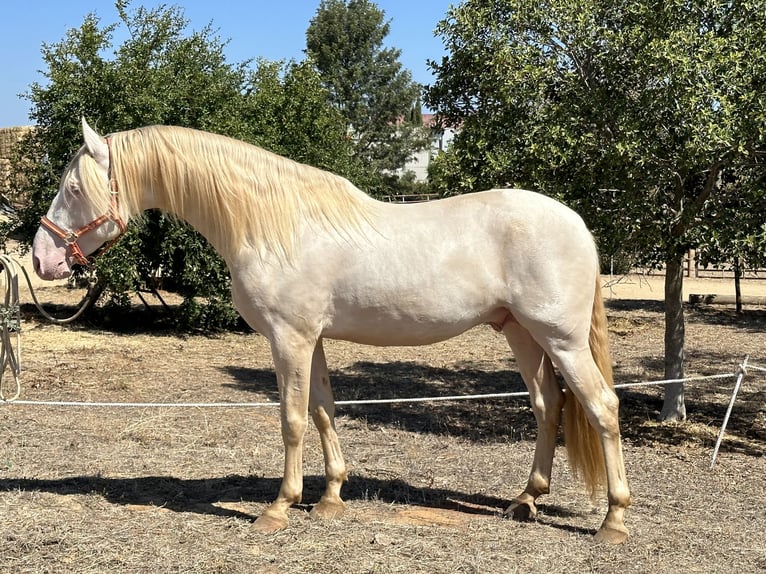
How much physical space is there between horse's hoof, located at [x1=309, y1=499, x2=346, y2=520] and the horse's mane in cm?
141

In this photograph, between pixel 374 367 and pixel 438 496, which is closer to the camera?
pixel 438 496

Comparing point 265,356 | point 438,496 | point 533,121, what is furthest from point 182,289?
point 438,496

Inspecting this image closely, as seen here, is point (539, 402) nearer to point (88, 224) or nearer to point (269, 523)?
point (269, 523)

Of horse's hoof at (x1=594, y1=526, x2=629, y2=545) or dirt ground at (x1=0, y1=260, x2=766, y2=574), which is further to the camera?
horse's hoof at (x1=594, y1=526, x2=629, y2=545)

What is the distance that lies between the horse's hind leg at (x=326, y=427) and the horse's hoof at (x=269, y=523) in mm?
259

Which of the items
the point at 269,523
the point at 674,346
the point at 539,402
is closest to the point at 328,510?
the point at 269,523

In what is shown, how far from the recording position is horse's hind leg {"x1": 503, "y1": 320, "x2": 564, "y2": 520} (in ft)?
14.4

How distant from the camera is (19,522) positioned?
403 cm

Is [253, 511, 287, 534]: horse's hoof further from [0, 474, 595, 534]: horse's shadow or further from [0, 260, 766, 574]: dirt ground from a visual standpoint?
[0, 474, 595, 534]: horse's shadow

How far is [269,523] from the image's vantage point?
406 centimetres

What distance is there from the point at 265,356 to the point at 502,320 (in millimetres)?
6572

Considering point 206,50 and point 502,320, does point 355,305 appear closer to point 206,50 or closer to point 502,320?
point 502,320

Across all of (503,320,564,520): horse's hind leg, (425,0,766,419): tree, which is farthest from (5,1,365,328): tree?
(503,320,564,520): horse's hind leg

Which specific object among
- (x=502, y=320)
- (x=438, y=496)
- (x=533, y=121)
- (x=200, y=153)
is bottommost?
(x=438, y=496)
